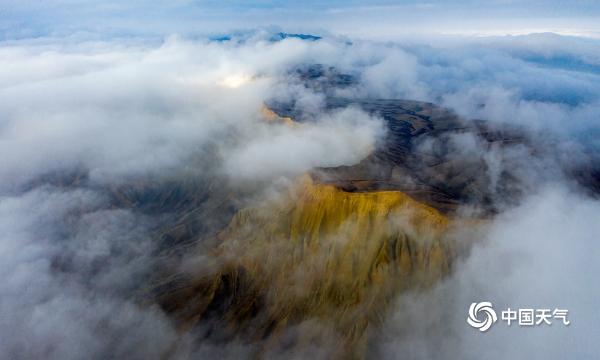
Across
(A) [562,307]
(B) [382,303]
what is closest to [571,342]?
(A) [562,307]

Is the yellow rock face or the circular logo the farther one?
the yellow rock face

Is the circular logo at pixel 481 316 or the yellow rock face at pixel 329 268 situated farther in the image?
the yellow rock face at pixel 329 268

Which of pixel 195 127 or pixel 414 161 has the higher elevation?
pixel 414 161

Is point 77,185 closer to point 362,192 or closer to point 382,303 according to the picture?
point 362,192

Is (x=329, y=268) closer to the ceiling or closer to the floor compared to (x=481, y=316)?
closer to the floor
